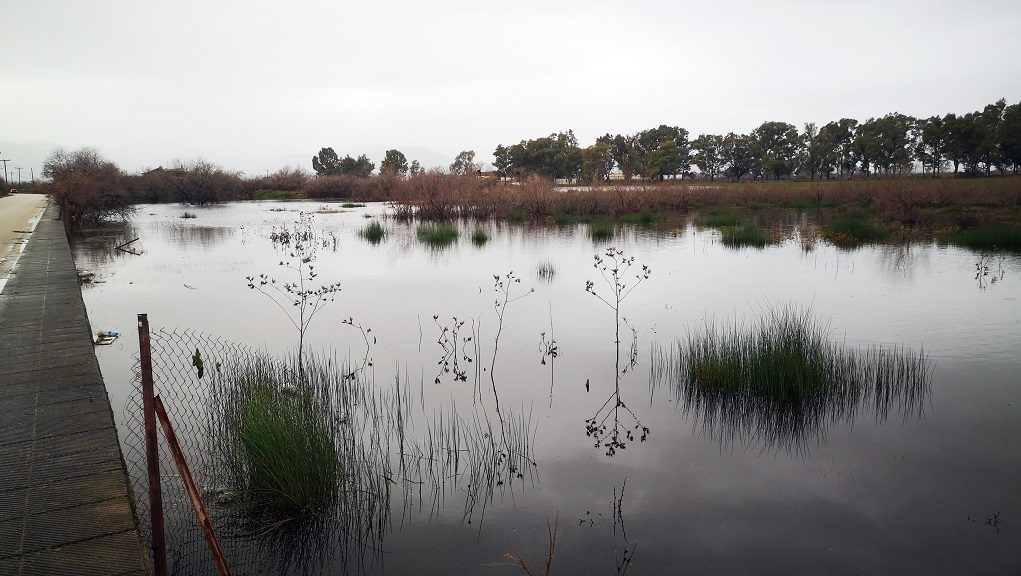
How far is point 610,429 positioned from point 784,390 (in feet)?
5.72

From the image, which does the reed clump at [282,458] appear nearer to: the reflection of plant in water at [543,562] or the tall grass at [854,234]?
the reflection of plant in water at [543,562]

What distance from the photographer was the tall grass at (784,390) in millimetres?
6250

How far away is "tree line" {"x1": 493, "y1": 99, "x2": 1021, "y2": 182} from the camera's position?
52.8 m

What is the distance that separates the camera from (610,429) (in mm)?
6363

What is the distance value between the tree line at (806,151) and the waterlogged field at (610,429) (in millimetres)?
29800

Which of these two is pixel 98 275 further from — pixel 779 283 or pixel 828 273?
pixel 828 273

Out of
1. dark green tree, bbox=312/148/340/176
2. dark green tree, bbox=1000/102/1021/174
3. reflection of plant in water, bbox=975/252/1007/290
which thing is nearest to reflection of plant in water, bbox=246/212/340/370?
reflection of plant in water, bbox=975/252/1007/290

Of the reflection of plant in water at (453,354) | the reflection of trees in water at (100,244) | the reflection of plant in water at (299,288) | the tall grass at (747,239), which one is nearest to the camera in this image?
the reflection of plant in water at (453,354)

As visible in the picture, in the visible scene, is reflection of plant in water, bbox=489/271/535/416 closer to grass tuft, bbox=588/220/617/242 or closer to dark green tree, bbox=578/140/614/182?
grass tuft, bbox=588/220/617/242

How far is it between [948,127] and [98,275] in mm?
61251

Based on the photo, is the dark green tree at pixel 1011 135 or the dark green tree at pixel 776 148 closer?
the dark green tree at pixel 1011 135

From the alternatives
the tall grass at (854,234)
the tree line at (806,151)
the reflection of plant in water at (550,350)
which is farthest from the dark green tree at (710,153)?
the reflection of plant in water at (550,350)

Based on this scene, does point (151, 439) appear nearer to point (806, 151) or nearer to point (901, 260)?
point (901, 260)

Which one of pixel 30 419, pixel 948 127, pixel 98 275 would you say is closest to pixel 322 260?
pixel 98 275
